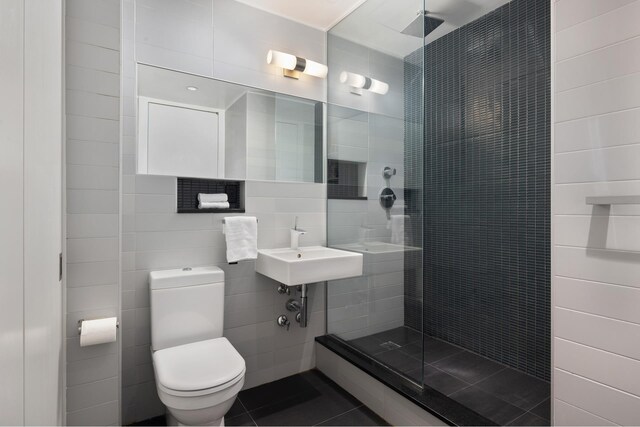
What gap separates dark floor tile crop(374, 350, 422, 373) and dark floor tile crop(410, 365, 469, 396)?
4cm

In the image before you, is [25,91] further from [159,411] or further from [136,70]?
[159,411]

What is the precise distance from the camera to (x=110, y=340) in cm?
139

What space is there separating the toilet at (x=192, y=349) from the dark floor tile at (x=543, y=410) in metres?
1.65

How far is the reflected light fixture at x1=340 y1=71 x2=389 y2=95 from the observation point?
7.39 feet

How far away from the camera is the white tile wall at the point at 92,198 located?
137 cm

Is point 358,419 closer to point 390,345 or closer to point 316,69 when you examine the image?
point 390,345

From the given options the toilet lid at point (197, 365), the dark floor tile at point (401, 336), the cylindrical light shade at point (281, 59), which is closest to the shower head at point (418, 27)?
the cylindrical light shade at point (281, 59)

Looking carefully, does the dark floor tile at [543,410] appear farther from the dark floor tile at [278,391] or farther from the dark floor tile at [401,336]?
the dark floor tile at [278,391]

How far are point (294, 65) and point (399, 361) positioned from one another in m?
2.15

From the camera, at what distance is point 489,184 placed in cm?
246

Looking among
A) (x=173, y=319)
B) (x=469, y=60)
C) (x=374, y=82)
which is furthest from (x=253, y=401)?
(x=469, y=60)

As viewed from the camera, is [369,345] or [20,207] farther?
[369,345]

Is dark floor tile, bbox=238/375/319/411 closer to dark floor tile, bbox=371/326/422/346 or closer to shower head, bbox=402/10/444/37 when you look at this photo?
dark floor tile, bbox=371/326/422/346

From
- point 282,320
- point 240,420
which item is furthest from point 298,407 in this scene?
point 282,320
